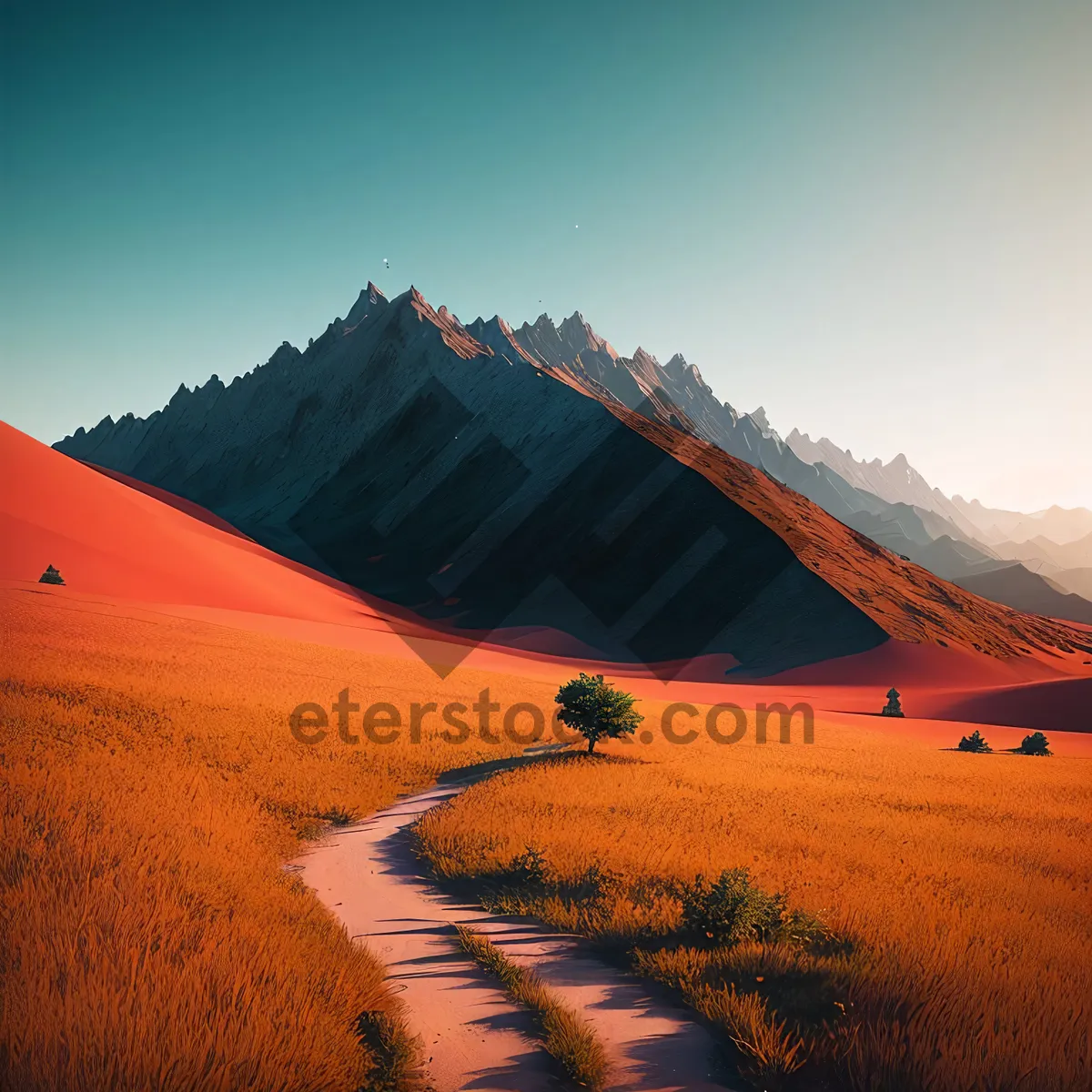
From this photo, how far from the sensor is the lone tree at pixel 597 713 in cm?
1934

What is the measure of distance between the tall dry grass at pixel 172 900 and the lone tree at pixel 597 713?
4.76m

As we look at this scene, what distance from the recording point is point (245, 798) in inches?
483

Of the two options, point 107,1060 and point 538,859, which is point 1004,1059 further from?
point 107,1060

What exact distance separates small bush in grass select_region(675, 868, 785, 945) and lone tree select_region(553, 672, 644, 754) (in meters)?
10.9

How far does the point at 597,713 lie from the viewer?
1941cm

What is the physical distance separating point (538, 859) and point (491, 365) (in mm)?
144329

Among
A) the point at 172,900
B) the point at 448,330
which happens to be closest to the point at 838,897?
the point at 172,900

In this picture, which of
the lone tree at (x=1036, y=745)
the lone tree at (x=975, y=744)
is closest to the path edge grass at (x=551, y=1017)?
the lone tree at (x=975, y=744)

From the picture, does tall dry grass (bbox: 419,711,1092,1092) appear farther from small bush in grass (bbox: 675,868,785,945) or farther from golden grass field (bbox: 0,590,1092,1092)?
small bush in grass (bbox: 675,868,785,945)

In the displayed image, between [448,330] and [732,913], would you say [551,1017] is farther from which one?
[448,330]

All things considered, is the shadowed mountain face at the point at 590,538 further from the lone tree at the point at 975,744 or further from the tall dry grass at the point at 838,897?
the tall dry grass at the point at 838,897

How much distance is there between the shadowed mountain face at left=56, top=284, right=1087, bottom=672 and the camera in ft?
222

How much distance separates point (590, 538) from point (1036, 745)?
66081 mm

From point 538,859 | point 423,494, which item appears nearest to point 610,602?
point 423,494
